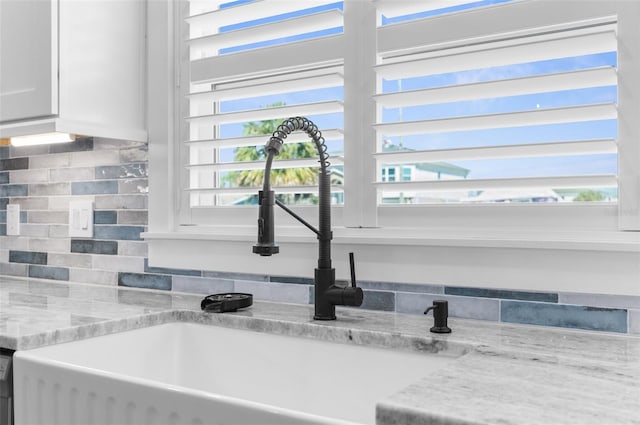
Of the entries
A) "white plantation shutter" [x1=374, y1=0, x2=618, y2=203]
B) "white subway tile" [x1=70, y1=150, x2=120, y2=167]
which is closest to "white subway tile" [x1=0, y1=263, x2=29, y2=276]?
"white subway tile" [x1=70, y1=150, x2=120, y2=167]

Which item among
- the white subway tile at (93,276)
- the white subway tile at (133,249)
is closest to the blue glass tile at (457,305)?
the white subway tile at (133,249)

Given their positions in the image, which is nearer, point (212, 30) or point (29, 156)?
point (212, 30)

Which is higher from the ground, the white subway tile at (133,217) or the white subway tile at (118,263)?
the white subway tile at (133,217)

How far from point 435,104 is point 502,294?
54 centimetres

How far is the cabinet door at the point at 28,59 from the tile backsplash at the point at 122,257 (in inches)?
14.0

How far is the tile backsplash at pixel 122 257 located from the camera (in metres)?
1.45

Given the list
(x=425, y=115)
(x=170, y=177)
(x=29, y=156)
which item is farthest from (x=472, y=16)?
(x=29, y=156)

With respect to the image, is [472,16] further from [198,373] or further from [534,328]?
A: [198,373]

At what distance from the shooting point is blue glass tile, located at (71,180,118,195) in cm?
229

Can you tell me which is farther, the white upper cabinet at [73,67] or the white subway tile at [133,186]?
the white subway tile at [133,186]

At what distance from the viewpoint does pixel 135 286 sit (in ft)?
7.29

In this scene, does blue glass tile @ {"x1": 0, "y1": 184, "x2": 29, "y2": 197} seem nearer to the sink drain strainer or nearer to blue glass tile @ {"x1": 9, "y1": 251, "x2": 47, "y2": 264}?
blue glass tile @ {"x1": 9, "y1": 251, "x2": 47, "y2": 264}

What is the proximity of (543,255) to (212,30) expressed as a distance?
1471 mm

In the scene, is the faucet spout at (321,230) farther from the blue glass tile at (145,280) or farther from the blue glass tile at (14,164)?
the blue glass tile at (14,164)
